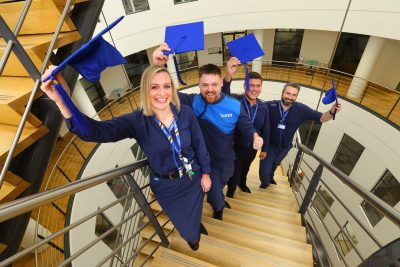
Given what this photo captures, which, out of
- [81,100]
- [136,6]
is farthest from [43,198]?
[136,6]

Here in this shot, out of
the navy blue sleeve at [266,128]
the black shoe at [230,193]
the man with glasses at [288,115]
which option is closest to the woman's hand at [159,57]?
the navy blue sleeve at [266,128]

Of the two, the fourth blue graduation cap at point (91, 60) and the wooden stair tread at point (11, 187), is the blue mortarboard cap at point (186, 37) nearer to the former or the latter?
the fourth blue graduation cap at point (91, 60)

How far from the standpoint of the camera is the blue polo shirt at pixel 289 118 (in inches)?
112

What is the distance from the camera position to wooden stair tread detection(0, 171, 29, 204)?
1181 mm

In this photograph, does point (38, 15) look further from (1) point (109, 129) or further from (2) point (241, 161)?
(2) point (241, 161)

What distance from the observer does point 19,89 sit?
135 cm

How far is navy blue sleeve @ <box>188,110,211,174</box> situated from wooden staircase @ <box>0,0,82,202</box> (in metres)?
0.97

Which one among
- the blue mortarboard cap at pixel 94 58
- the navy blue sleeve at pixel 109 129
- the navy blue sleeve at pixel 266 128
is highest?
the blue mortarboard cap at pixel 94 58

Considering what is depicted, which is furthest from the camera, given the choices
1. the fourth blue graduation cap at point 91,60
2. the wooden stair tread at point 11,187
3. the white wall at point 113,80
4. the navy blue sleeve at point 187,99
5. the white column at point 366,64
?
the white wall at point 113,80

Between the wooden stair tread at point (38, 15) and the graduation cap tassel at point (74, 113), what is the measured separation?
750mm

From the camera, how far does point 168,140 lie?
1529mm

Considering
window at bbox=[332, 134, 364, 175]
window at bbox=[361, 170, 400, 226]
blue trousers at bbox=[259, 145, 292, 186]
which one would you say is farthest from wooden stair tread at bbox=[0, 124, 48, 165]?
window at bbox=[332, 134, 364, 175]

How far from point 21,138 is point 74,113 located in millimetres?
376

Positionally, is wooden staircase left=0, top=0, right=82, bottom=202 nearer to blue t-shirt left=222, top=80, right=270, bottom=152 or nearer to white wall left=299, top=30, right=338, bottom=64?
blue t-shirt left=222, top=80, right=270, bottom=152
